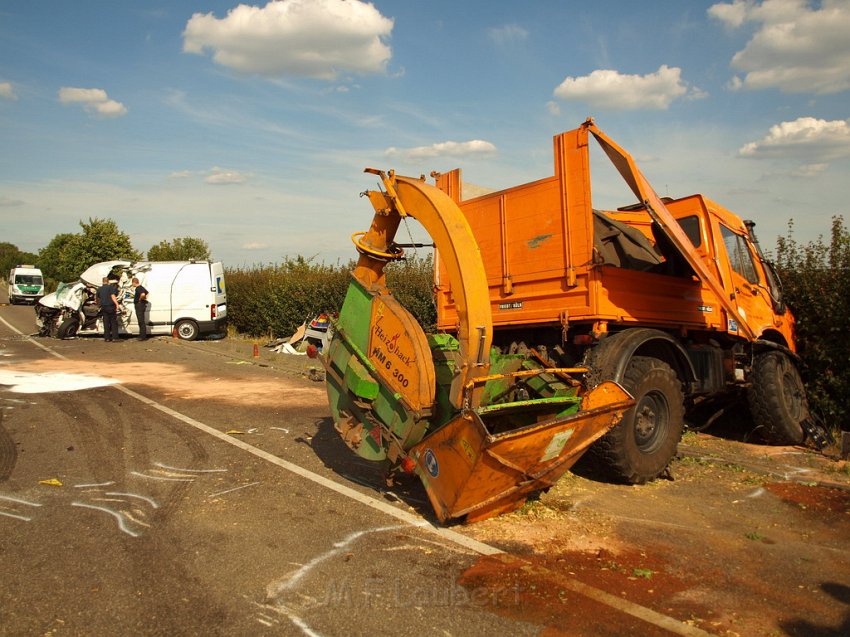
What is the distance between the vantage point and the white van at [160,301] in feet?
62.4

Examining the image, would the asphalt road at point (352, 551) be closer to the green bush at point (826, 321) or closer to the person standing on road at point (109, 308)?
the green bush at point (826, 321)

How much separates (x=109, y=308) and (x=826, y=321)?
1734 cm

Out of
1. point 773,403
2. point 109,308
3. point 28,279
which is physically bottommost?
point 773,403

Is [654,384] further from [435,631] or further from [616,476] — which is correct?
[435,631]

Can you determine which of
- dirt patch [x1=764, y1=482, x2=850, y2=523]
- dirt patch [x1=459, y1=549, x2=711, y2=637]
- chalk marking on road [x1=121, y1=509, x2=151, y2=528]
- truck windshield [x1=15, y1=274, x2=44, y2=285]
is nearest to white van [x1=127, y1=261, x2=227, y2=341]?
chalk marking on road [x1=121, y1=509, x2=151, y2=528]

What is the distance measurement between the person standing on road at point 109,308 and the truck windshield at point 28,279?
31.8 m

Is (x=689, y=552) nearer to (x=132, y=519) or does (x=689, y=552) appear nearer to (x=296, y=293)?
(x=132, y=519)

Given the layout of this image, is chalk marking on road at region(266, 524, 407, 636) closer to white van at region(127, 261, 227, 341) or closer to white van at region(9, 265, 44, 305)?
white van at region(127, 261, 227, 341)

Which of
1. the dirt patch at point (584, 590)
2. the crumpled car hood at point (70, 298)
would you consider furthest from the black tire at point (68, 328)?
the dirt patch at point (584, 590)

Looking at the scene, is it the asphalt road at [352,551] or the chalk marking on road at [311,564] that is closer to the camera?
the asphalt road at [352,551]

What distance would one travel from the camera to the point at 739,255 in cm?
769

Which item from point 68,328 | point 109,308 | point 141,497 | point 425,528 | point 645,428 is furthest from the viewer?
point 68,328

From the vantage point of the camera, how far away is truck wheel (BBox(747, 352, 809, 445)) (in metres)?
7.21

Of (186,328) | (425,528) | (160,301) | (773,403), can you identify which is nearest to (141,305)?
(160,301)
